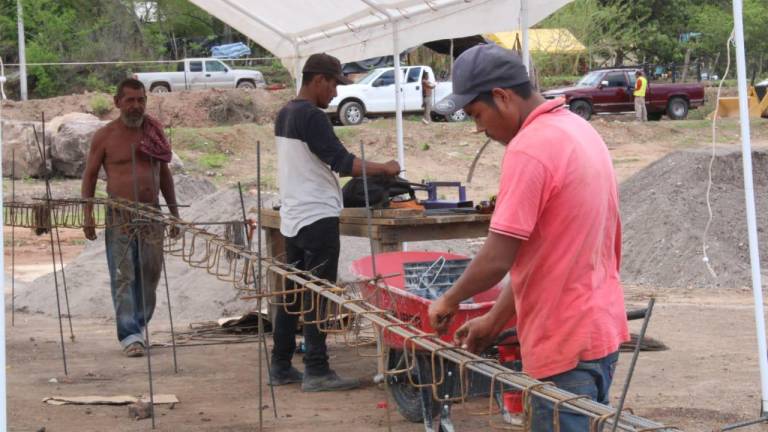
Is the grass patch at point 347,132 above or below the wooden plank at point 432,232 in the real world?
above

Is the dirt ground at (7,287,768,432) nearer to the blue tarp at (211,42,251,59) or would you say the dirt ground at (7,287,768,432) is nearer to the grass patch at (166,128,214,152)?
the grass patch at (166,128,214,152)

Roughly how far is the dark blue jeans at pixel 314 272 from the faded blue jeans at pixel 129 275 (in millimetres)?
1220

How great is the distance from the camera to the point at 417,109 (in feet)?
94.3

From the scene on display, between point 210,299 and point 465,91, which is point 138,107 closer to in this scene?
point 210,299

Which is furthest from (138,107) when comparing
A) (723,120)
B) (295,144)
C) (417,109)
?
(723,120)

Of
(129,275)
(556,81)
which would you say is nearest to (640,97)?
(556,81)

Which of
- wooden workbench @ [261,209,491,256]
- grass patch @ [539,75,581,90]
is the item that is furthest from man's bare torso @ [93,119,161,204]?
grass patch @ [539,75,581,90]

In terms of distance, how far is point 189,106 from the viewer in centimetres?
2828

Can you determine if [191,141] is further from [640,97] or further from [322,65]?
[322,65]

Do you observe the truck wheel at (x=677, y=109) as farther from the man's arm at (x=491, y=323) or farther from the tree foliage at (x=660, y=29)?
the man's arm at (x=491, y=323)

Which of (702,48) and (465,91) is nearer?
(465,91)

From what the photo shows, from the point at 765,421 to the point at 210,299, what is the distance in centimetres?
617

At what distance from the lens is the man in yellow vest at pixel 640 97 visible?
1115 inches

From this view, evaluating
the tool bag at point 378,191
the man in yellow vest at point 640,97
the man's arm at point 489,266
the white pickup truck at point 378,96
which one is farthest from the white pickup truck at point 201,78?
the man's arm at point 489,266
